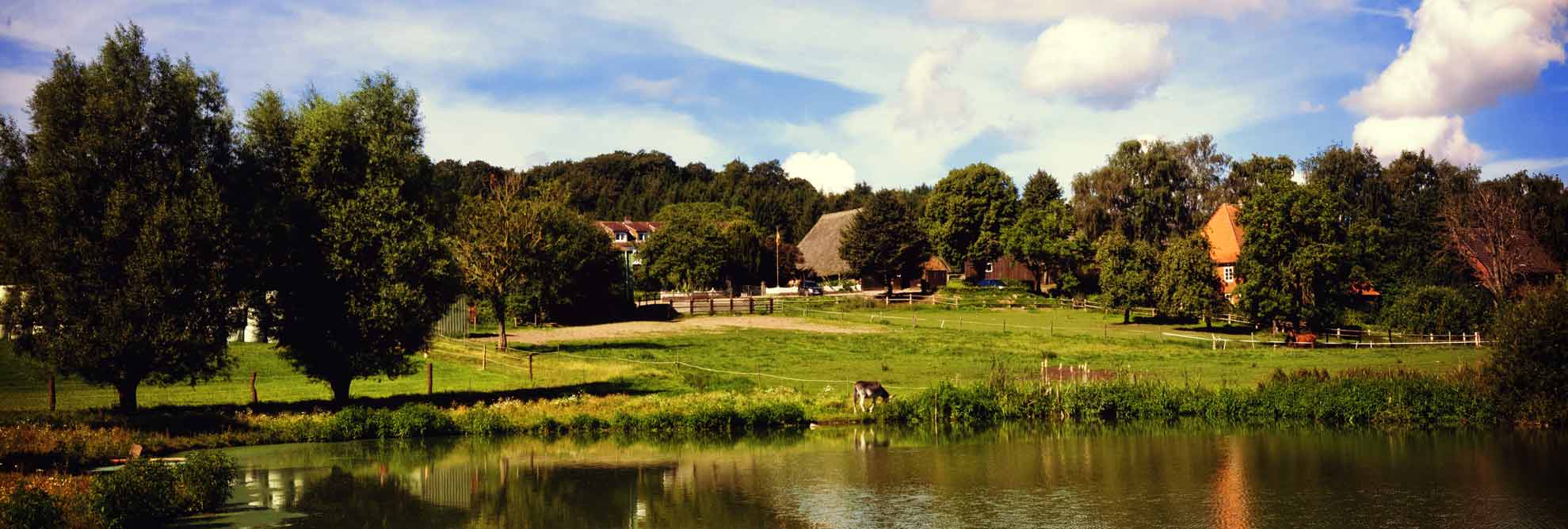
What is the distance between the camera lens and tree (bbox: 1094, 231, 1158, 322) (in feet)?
255

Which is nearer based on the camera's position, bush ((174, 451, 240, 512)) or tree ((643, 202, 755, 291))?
bush ((174, 451, 240, 512))

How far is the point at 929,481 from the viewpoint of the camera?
26.9m

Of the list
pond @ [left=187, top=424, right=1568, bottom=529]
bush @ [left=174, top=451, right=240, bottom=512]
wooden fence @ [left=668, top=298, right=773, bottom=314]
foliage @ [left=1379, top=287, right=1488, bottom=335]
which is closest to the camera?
pond @ [left=187, top=424, right=1568, bottom=529]

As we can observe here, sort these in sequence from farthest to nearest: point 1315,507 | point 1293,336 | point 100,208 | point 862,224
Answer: point 862,224
point 1293,336
point 100,208
point 1315,507

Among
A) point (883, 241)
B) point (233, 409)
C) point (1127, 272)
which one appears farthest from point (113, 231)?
point (883, 241)

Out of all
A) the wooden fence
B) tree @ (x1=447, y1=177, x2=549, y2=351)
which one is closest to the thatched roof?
the wooden fence

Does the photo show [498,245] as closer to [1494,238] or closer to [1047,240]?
[1047,240]

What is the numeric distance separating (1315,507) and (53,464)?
29319mm

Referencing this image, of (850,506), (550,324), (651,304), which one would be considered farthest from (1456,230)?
(850,506)

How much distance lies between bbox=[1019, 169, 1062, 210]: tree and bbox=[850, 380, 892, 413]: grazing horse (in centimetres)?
7034

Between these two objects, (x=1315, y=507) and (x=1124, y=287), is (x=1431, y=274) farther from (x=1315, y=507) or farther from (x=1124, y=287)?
(x=1315, y=507)

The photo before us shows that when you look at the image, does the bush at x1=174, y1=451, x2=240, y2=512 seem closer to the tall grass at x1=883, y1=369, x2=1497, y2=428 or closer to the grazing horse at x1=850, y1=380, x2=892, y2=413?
the grazing horse at x1=850, y1=380, x2=892, y2=413

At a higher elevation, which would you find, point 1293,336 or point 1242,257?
point 1242,257

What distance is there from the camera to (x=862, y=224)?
100062 mm
